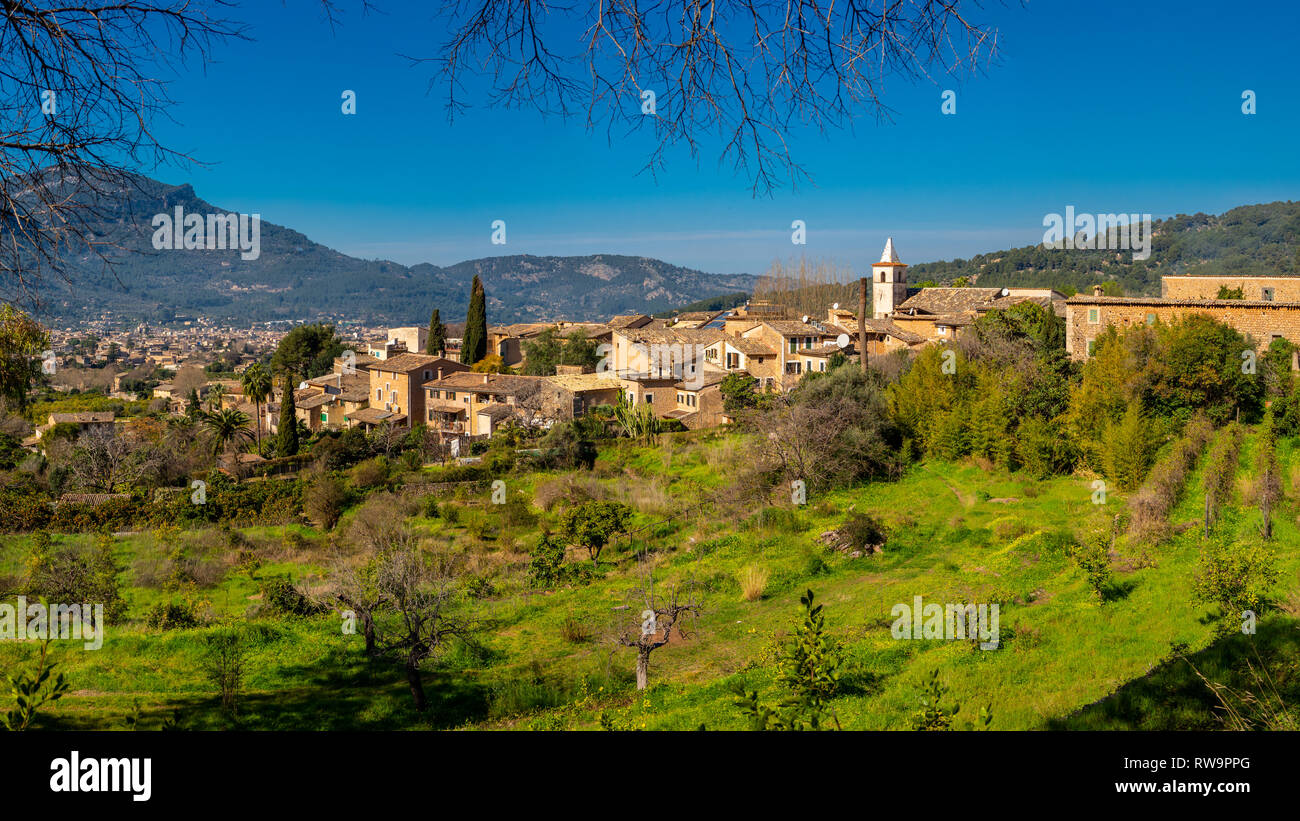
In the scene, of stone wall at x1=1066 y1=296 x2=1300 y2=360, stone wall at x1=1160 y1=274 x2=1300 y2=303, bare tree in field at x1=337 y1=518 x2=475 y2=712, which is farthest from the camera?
stone wall at x1=1160 y1=274 x2=1300 y2=303

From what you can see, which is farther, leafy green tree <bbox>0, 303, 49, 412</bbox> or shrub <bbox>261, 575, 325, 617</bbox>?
shrub <bbox>261, 575, 325, 617</bbox>

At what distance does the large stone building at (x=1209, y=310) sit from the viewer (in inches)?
885

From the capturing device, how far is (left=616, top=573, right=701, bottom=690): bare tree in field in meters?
10.9

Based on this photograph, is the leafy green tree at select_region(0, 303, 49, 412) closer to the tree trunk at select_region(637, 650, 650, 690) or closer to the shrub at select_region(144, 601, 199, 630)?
the shrub at select_region(144, 601, 199, 630)

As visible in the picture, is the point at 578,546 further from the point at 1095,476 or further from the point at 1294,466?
the point at 1294,466

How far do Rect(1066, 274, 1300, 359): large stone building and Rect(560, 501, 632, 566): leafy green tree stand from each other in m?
15.6

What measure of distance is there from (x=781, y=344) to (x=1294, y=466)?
25503 millimetres

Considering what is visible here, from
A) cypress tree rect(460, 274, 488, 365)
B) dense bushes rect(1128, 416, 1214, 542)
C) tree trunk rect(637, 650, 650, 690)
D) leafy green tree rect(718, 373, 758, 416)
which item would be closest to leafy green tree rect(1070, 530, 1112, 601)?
dense bushes rect(1128, 416, 1214, 542)

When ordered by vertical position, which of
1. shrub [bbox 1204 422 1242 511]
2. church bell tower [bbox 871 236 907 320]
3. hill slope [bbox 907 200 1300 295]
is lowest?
shrub [bbox 1204 422 1242 511]

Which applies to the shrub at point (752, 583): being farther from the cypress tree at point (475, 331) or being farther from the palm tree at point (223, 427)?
the cypress tree at point (475, 331)

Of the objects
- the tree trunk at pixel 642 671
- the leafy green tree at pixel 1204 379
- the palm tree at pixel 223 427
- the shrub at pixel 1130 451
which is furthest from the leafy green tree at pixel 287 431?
the leafy green tree at pixel 1204 379

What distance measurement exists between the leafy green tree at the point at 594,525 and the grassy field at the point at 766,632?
0.57 m
